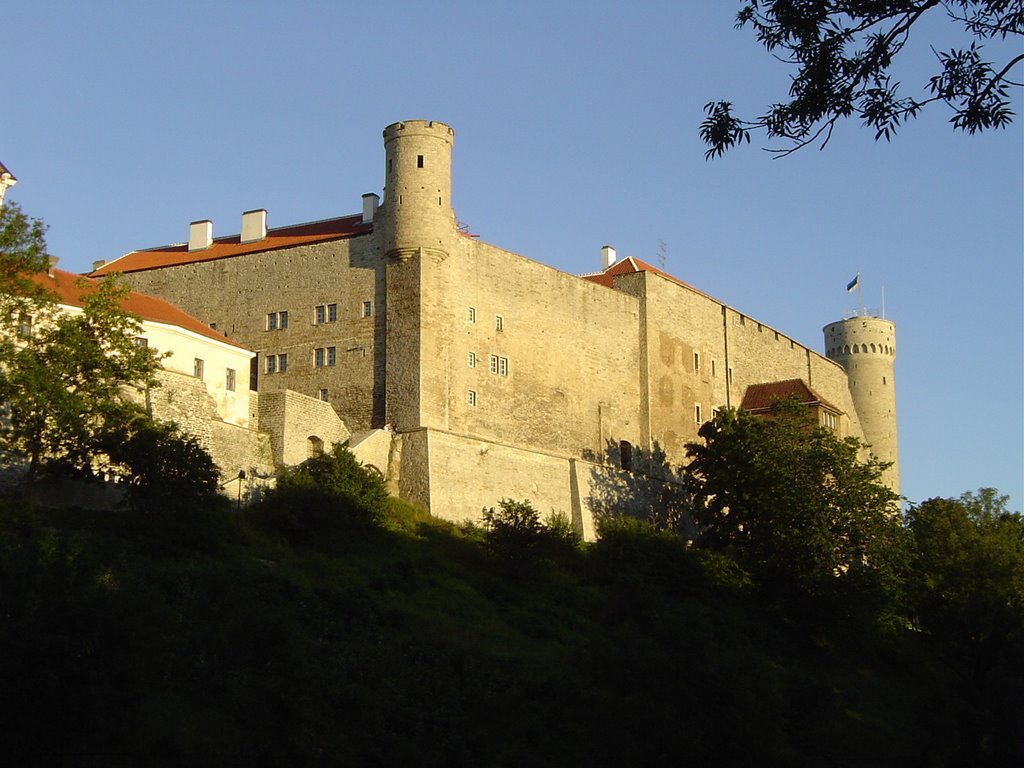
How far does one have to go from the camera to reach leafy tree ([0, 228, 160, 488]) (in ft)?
128

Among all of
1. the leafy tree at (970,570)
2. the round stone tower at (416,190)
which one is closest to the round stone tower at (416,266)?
the round stone tower at (416,190)

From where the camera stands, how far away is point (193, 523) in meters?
40.2

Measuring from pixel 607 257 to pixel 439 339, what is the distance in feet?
61.4

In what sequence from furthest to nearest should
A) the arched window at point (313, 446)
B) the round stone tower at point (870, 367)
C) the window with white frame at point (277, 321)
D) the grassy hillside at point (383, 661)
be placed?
1. the round stone tower at point (870, 367)
2. the window with white frame at point (277, 321)
3. the arched window at point (313, 446)
4. the grassy hillside at point (383, 661)

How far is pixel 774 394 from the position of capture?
69.5 metres

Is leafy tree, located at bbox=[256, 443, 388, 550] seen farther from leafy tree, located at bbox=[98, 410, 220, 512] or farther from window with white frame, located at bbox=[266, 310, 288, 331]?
window with white frame, located at bbox=[266, 310, 288, 331]

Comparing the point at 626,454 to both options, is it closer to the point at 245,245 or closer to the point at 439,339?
the point at 439,339

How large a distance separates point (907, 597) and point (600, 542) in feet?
39.0

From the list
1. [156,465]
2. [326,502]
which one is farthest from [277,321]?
[156,465]

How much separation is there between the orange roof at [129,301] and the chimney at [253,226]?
759 centimetres

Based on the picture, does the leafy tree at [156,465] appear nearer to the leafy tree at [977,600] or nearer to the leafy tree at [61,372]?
the leafy tree at [61,372]

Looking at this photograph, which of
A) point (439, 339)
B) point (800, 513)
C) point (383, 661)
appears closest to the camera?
Answer: point (383, 661)

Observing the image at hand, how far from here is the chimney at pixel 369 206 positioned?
57.6 metres

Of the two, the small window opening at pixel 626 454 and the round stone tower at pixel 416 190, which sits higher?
the round stone tower at pixel 416 190
